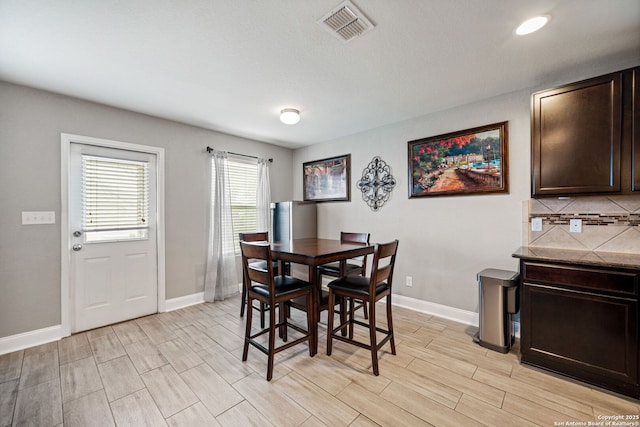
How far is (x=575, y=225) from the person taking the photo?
244cm

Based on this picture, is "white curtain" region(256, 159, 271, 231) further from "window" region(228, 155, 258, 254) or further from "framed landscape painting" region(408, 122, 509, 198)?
"framed landscape painting" region(408, 122, 509, 198)

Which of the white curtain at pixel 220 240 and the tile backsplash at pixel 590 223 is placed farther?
the white curtain at pixel 220 240

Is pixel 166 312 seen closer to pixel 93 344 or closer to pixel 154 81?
pixel 93 344

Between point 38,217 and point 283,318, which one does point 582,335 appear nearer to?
point 283,318

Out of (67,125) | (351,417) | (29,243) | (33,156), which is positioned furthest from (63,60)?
(351,417)

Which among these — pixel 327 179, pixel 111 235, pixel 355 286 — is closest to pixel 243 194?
pixel 327 179

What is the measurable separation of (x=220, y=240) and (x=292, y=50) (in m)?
2.80

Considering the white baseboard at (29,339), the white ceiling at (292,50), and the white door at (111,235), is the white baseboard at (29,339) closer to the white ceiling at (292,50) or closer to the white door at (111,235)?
the white door at (111,235)

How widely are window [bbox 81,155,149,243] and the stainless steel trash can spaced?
12.8ft

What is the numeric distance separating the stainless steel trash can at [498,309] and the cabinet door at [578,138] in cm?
84

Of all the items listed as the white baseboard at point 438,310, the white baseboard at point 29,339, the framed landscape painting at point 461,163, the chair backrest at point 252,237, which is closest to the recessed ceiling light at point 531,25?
the framed landscape painting at point 461,163

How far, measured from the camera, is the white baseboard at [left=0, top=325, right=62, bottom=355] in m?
2.47

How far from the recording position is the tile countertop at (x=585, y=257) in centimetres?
185

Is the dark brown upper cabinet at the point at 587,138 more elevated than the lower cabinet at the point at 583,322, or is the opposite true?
the dark brown upper cabinet at the point at 587,138
